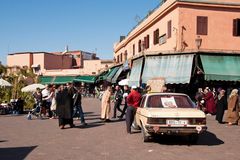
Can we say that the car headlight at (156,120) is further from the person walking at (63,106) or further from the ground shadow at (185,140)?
the person walking at (63,106)

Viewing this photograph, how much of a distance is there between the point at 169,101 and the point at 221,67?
14.2 meters

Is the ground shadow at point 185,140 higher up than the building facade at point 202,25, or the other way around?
the building facade at point 202,25

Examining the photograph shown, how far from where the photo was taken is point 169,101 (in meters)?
12.1

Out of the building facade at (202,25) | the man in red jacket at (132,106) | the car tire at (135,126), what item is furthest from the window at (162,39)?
the man in red jacket at (132,106)

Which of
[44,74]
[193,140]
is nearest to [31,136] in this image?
[193,140]

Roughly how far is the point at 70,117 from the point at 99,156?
20.1ft

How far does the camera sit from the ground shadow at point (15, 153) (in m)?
9.42

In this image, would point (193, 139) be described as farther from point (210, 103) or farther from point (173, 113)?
point (210, 103)

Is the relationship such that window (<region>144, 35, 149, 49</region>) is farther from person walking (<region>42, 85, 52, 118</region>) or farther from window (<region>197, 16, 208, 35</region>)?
person walking (<region>42, 85, 52, 118</region>)

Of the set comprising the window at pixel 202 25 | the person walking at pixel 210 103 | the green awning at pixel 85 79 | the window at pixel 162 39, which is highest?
the window at pixel 202 25

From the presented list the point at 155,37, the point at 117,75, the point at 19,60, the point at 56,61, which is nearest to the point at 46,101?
the point at 155,37

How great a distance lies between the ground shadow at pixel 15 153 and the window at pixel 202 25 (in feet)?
56.3

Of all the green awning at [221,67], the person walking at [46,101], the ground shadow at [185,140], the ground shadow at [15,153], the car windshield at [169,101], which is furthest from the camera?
the green awning at [221,67]

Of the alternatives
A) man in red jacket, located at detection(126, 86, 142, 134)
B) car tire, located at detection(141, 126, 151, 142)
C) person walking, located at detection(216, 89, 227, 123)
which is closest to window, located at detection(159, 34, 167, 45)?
person walking, located at detection(216, 89, 227, 123)
